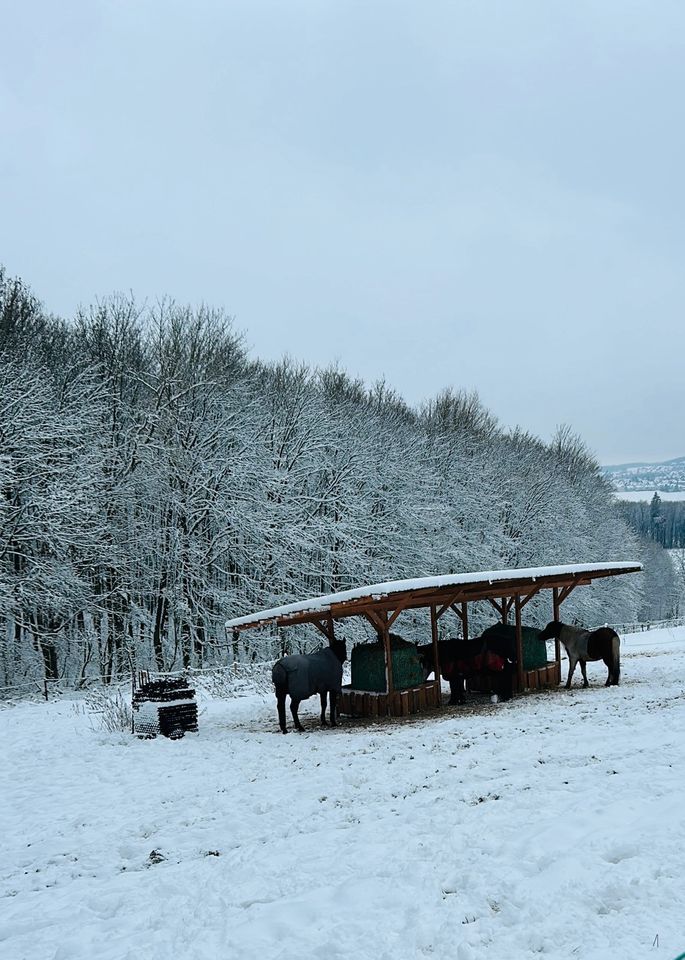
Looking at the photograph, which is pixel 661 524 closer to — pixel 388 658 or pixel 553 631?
pixel 553 631

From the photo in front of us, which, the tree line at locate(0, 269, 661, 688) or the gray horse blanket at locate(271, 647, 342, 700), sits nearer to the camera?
the gray horse blanket at locate(271, 647, 342, 700)

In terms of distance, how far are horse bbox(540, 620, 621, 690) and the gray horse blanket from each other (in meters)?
6.45

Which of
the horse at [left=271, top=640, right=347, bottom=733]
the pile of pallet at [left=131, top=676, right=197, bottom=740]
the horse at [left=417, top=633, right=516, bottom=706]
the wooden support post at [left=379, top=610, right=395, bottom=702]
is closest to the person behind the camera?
the pile of pallet at [left=131, top=676, right=197, bottom=740]

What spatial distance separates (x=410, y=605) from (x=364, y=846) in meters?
10.4

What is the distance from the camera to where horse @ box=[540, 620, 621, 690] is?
17922 millimetres

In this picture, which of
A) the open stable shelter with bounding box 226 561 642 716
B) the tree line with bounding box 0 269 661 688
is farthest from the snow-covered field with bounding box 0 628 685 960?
the tree line with bounding box 0 269 661 688

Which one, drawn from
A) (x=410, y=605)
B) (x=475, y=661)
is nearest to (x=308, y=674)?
(x=410, y=605)

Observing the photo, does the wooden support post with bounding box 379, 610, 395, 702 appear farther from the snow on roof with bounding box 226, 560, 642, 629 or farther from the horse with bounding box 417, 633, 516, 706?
the horse with bounding box 417, 633, 516, 706

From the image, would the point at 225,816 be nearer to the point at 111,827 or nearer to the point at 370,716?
the point at 111,827

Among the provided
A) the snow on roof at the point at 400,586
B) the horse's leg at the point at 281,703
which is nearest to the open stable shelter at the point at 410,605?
the snow on roof at the point at 400,586

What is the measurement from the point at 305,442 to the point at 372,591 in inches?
688

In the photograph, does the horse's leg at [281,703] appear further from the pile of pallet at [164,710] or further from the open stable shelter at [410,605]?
the pile of pallet at [164,710]

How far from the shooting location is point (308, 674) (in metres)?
15.9

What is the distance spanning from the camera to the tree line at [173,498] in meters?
23.6
